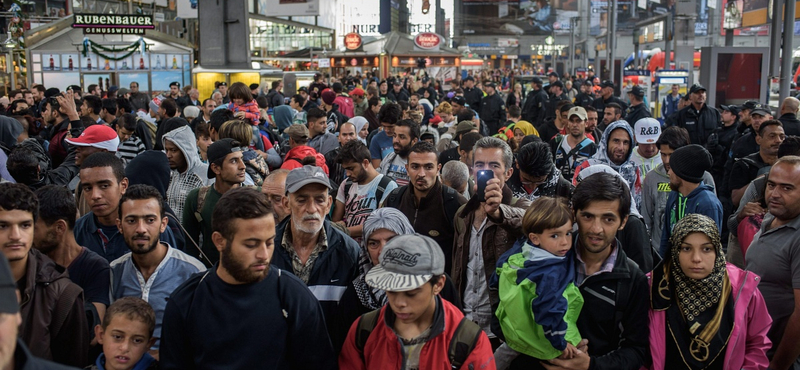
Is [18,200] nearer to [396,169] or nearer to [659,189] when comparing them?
[396,169]

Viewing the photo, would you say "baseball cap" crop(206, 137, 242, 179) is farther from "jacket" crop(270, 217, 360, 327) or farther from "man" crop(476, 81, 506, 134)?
"man" crop(476, 81, 506, 134)

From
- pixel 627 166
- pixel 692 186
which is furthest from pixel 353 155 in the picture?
pixel 627 166

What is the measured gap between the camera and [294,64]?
46562 mm

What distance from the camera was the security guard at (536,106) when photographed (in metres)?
16.5

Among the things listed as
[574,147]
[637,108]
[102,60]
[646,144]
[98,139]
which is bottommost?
[574,147]

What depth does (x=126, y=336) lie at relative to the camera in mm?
3426

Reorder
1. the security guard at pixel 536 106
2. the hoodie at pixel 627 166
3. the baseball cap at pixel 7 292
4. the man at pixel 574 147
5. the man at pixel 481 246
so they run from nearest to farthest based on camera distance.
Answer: the baseball cap at pixel 7 292
the man at pixel 481 246
the hoodie at pixel 627 166
the man at pixel 574 147
the security guard at pixel 536 106

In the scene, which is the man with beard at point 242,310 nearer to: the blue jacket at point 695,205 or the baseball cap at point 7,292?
the baseball cap at point 7,292

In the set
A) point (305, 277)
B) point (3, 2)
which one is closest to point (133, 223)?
point (305, 277)

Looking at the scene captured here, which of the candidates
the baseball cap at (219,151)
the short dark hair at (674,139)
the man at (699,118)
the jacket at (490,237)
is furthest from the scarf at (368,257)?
the man at (699,118)

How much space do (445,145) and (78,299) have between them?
6.58 m

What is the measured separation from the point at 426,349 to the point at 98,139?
13.8ft

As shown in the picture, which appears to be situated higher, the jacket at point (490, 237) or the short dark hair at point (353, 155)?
the short dark hair at point (353, 155)

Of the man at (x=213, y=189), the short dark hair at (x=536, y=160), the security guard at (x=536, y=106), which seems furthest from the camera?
the security guard at (x=536, y=106)
